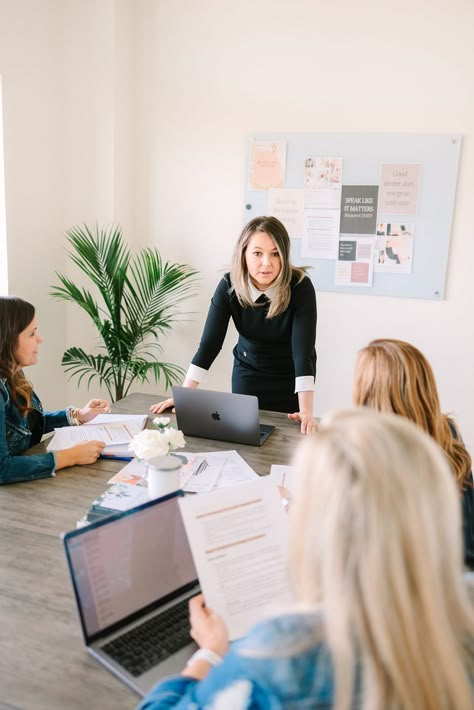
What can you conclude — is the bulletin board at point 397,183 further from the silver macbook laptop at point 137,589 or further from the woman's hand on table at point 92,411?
the silver macbook laptop at point 137,589

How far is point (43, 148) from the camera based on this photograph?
354cm

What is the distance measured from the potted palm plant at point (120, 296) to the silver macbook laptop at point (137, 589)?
2.32 metres

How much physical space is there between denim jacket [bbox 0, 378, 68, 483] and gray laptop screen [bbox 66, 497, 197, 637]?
69 centimetres

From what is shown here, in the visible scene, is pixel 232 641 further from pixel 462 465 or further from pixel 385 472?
pixel 462 465

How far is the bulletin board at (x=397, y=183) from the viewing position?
3270mm

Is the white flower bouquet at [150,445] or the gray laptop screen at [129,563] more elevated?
the white flower bouquet at [150,445]

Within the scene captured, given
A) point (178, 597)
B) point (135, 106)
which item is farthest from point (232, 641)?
point (135, 106)

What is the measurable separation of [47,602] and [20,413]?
89cm

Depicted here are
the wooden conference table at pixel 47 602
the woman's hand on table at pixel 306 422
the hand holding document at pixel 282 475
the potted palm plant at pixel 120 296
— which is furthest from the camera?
the potted palm plant at pixel 120 296

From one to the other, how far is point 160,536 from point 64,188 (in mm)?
3064

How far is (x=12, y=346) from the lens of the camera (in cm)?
198

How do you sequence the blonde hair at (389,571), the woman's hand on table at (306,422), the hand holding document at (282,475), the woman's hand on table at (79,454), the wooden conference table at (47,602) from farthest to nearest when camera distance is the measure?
the woman's hand on table at (306,422)
the woman's hand on table at (79,454)
the hand holding document at (282,475)
the wooden conference table at (47,602)
the blonde hair at (389,571)

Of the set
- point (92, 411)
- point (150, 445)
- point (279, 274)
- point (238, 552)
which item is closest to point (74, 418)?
point (92, 411)

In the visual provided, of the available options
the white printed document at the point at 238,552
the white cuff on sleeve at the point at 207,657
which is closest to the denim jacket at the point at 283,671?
the white cuff on sleeve at the point at 207,657
